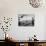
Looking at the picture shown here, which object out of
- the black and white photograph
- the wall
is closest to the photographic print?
the wall

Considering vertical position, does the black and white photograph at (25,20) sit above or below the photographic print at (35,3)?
below

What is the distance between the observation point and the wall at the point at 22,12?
318 cm

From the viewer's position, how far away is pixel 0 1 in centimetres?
317

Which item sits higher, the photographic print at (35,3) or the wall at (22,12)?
the photographic print at (35,3)

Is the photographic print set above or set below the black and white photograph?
above

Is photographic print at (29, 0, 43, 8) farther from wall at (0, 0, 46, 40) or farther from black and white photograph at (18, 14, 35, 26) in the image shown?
black and white photograph at (18, 14, 35, 26)

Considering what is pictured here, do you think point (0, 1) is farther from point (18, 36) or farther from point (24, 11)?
point (18, 36)

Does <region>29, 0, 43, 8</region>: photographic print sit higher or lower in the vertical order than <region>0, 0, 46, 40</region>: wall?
higher

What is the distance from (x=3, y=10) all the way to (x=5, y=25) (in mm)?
403

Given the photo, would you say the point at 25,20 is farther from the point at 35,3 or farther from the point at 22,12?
the point at 35,3

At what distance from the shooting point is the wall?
318cm

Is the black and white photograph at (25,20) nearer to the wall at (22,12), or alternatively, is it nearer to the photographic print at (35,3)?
the wall at (22,12)

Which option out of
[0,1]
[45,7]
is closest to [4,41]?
[0,1]

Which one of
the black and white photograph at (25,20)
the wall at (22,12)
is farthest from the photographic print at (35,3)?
the black and white photograph at (25,20)
